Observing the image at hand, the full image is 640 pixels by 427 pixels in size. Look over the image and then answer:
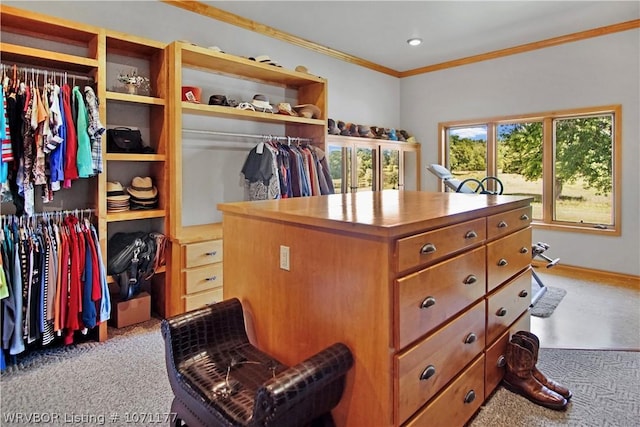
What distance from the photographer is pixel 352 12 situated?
13.1ft

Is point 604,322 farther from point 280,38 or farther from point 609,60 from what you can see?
point 280,38

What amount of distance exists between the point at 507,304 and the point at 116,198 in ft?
9.06

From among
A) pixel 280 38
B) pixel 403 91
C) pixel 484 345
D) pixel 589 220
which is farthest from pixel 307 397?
pixel 403 91

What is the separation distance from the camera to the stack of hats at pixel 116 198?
297 centimetres

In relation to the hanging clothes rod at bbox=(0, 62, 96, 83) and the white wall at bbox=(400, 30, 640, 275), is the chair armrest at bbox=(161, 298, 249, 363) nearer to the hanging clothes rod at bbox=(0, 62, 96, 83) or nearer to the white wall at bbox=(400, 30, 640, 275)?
the hanging clothes rod at bbox=(0, 62, 96, 83)

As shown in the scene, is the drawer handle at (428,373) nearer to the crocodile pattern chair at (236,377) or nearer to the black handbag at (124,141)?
the crocodile pattern chair at (236,377)

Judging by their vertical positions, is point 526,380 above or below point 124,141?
below

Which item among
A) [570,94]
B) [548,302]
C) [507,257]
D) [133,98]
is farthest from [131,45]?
[570,94]

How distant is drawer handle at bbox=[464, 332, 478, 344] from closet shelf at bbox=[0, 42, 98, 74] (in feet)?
9.54

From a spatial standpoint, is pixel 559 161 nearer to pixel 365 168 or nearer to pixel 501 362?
pixel 365 168

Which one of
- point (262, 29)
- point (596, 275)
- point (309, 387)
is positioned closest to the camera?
point (309, 387)

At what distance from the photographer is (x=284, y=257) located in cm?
159

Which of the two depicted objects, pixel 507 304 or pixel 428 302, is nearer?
pixel 428 302

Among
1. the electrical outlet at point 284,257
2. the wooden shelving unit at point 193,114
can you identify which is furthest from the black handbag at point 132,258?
the electrical outlet at point 284,257
